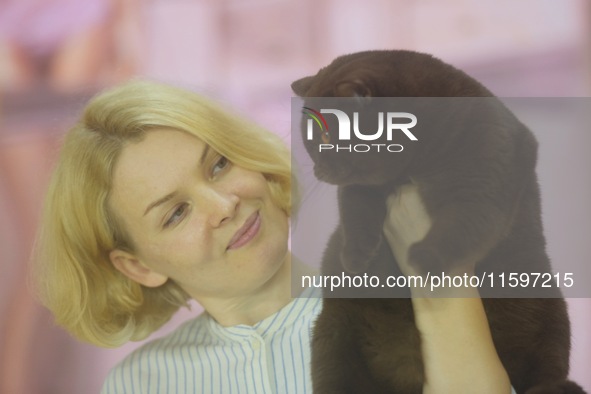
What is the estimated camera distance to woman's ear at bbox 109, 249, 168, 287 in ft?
3.61

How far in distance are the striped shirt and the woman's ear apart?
3.7 inches

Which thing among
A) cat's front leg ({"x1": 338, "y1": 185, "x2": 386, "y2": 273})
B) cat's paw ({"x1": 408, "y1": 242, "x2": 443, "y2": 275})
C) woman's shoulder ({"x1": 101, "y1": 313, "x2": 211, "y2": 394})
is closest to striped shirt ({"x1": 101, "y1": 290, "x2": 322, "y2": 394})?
woman's shoulder ({"x1": 101, "y1": 313, "x2": 211, "y2": 394})

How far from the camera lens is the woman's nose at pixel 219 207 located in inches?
41.1

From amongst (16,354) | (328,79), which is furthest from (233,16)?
(16,354)

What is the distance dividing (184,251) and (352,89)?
37 centimetres

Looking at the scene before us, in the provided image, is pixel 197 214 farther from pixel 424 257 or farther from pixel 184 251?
pixel 424 257

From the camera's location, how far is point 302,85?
1.05 m

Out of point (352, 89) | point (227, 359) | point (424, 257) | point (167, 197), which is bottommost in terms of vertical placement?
point (227, 359)

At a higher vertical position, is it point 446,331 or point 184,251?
point 184,251

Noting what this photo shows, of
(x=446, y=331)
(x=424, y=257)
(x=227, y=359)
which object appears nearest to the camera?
(x=424, y=257)

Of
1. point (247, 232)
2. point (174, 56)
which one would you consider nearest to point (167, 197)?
point (247, 232)

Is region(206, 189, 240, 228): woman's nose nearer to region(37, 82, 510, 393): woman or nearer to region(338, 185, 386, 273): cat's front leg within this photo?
region(37, 82, 510, 393): woman

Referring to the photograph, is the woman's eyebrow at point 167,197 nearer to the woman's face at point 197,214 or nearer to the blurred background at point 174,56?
the woman's face at point 197,214

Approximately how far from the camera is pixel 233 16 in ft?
3.75
